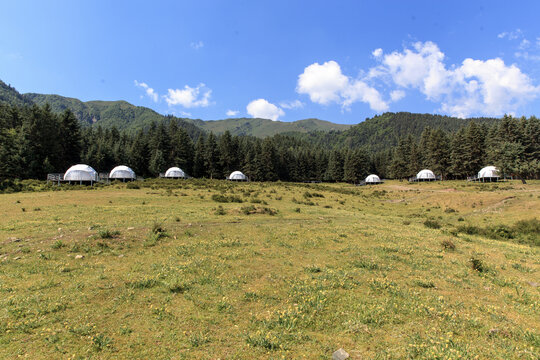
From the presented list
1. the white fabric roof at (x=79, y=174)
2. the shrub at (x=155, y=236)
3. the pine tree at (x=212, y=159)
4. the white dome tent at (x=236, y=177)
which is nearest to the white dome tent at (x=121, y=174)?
the white fabric roof at (x=79, y=174)

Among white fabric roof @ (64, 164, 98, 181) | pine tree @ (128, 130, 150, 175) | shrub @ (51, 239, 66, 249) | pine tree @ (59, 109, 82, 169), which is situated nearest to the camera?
shrub @ (51, 239, 66, 249)

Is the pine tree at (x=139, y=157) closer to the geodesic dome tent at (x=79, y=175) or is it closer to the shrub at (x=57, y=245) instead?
the geodesic dome tent at (x=79, y=175)

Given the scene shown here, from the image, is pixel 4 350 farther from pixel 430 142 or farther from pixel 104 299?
pixel 430 142

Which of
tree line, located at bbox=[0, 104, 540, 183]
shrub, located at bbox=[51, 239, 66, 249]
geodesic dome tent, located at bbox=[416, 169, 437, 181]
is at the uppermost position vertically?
tree line, located at bbox=[0, 104, 540, 183]

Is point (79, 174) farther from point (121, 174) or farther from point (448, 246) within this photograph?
point (448, 246)

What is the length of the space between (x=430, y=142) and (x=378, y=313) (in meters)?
108

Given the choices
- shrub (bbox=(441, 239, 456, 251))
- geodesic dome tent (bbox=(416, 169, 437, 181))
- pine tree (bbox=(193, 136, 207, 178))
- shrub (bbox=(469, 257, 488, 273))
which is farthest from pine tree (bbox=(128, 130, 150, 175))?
geodesic dome tent (bbox=(416, 169, 437, 181))

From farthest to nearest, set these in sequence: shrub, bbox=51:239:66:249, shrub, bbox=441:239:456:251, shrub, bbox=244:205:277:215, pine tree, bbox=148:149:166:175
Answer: pine tree, bbox=148:149:166:175 → shrub, bbox=244:205:277:215 → shrub, bbox=441:239:456:251 → shrub, bbox=51:239:66:249

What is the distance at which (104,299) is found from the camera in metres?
7.28

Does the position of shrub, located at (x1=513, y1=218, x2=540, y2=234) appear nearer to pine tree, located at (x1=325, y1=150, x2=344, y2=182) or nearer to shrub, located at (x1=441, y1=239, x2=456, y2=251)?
shrub, located at (x1=441, y1=239, x2=456, y2=251)

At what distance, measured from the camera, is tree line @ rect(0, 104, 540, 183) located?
63594 mm

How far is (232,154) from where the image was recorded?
105438 mm

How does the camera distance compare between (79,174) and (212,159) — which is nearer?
(79,174)

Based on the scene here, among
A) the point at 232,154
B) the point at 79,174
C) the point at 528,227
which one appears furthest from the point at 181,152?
the point at 528,227
